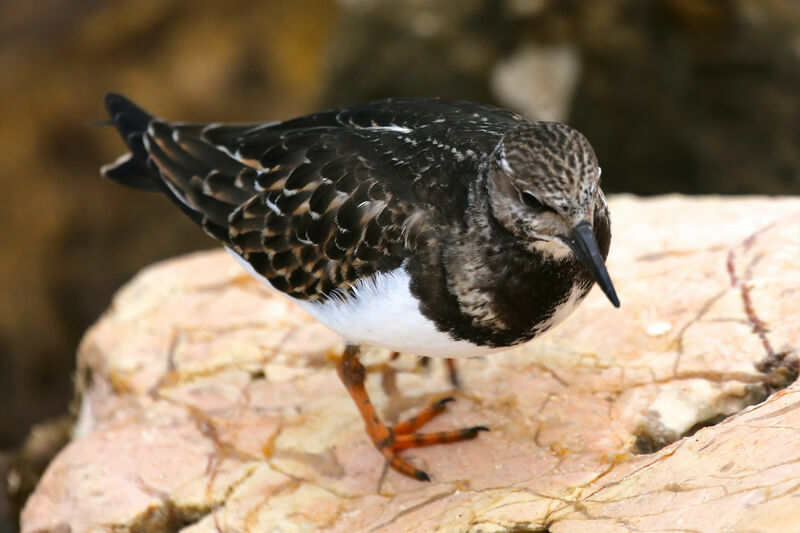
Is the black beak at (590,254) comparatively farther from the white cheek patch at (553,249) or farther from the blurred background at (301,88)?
the blurred background at (301,88)

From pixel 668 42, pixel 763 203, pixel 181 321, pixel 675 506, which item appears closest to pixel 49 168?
pixel 181 321

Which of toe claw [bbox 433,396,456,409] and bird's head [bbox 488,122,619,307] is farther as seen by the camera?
toe claw [bbox 433,396,456,409]

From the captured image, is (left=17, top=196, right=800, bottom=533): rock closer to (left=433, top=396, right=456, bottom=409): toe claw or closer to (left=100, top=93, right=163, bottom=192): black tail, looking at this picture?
(left=433, top=396, right=456, bottom=409): toe claw

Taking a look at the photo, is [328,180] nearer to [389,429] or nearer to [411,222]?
[411,222]

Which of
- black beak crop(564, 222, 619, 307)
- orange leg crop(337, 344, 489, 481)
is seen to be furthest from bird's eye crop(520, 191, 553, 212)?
orange leg crop(337, 344, 489, 481)

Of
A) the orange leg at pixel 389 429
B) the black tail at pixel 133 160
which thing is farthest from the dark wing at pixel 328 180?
the orange leg at pixel 389 429

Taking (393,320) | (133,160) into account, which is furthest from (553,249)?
(133,160)
